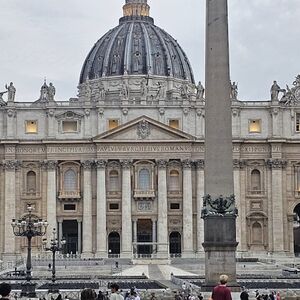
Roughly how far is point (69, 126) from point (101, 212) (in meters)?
8.52

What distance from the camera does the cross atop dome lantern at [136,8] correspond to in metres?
130

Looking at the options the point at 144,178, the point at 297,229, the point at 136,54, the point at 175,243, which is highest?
the point at 136,54

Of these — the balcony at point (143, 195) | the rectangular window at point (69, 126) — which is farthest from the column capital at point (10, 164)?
the balcony at point (143, 195)

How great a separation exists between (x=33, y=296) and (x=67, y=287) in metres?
8.28

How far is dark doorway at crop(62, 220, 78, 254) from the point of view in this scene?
3607 inches

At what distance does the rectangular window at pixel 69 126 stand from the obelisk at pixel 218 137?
6567cm

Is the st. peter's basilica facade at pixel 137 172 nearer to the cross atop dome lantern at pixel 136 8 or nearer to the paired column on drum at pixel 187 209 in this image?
the paired column on drum at pixel 187 209

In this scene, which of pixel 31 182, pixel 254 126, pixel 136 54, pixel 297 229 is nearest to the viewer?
pixel 31 182

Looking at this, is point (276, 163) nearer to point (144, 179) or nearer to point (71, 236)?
A: point (144, 179)

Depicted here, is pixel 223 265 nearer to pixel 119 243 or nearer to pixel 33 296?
pixel 33 296

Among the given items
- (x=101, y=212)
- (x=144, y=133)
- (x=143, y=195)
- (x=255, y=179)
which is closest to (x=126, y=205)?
(x=143, y=195)

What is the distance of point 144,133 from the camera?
9056cm

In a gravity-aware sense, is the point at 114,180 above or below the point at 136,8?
below

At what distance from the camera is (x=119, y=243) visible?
91125 millimetres
